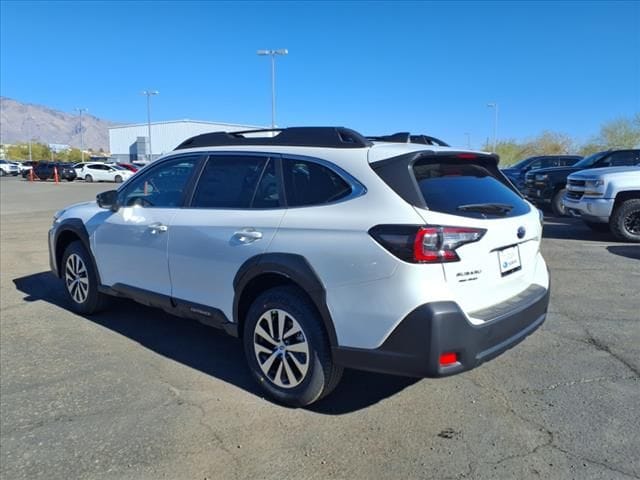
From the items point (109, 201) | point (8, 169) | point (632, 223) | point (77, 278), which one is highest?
point (8, 169)

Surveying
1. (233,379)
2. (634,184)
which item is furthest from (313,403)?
(634,184)

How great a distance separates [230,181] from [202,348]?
5.13 feet

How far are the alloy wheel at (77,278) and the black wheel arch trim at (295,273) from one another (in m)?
2.52

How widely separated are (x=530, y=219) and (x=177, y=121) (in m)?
72.2

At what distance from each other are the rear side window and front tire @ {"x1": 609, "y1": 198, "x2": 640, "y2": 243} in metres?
8.00

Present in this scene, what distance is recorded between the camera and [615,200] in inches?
362

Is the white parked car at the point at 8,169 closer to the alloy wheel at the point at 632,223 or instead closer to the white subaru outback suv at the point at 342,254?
the white subaru outback suv at the point at 342,254

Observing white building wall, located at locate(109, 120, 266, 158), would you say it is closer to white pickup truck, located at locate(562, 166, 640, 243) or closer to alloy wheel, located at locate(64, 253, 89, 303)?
white pickup truck, located at locate(562, 166, 640, 243)

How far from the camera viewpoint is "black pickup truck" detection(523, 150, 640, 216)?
42.5 ft

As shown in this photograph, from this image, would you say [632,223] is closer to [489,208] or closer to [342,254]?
[489,208]

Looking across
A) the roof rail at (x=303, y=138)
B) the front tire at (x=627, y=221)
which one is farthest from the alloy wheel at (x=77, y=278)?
the front tire at (x=627, y=221)

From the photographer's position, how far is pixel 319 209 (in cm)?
314

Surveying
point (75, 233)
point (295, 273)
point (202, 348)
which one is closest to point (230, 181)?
point (295, 273)

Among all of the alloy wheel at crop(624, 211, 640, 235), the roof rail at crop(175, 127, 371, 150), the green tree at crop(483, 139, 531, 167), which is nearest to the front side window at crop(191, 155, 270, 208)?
the roof rail at crop(175, 127, 371, 150)
